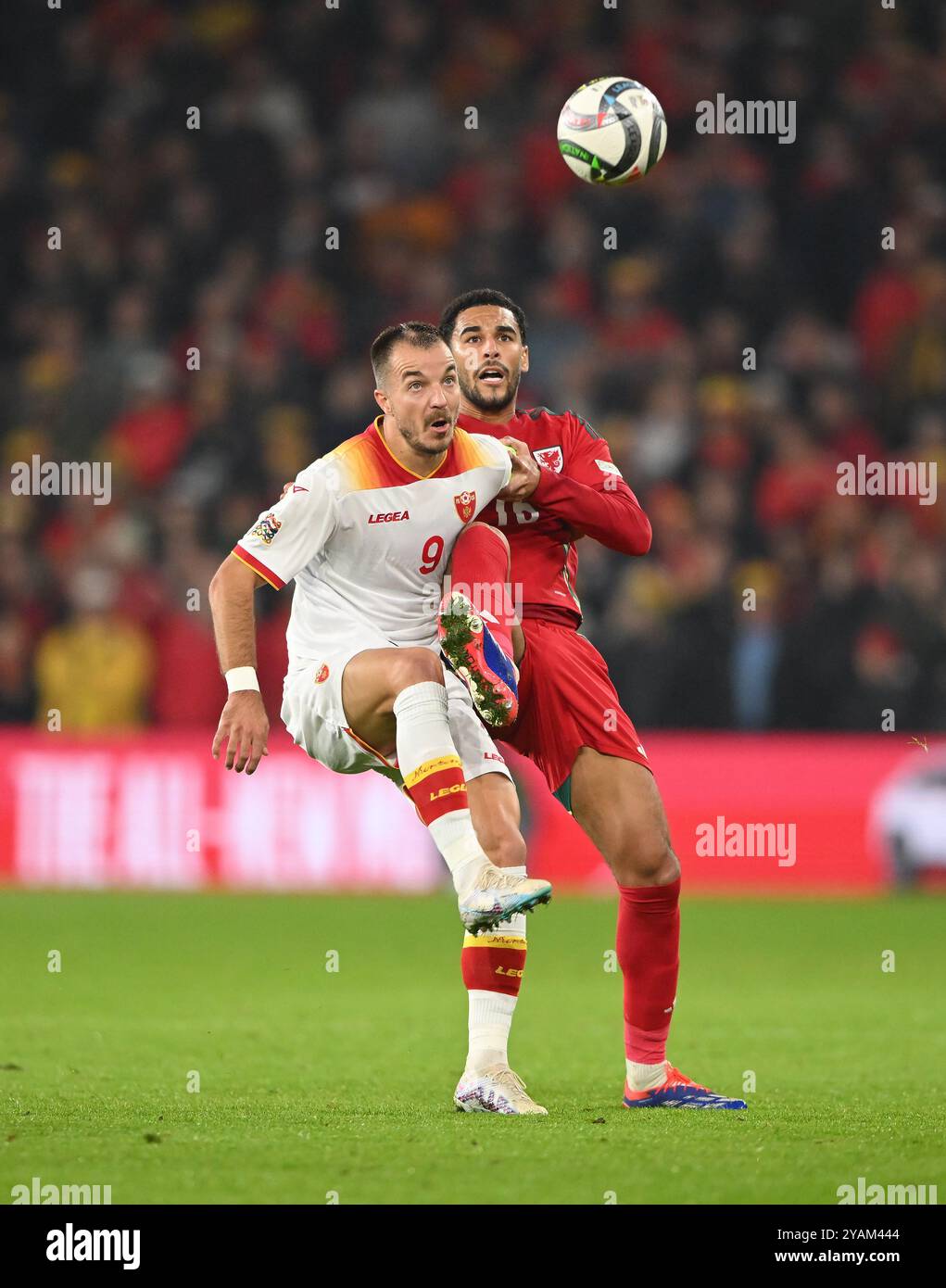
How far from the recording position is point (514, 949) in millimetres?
5969

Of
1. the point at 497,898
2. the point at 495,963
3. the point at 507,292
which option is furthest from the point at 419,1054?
the point at 507,292

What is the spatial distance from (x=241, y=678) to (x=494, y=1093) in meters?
1.40

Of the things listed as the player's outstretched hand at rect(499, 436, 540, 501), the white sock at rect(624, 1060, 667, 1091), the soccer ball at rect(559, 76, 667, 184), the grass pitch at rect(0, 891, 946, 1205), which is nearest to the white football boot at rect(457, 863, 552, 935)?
the grass pitch at rect(0, 891, 946, 1205)

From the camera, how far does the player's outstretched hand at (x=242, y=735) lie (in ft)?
17.7

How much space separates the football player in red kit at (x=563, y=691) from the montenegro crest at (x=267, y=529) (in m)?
0.53

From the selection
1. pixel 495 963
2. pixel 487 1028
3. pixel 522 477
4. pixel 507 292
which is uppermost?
pixel 507 292

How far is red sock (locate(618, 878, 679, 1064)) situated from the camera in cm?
598

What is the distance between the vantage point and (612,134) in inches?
264

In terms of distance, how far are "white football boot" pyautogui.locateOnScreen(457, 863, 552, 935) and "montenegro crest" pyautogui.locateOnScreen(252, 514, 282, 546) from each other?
1158 millimetres

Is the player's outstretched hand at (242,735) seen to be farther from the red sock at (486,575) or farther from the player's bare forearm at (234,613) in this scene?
the red sock at (486,575)

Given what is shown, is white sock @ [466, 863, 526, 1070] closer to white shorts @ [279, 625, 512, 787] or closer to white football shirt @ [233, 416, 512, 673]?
white shorts @ [279, 625, 512, 787]

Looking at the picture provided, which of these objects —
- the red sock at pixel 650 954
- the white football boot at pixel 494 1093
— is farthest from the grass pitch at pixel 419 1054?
the red sock at pixel 650 954

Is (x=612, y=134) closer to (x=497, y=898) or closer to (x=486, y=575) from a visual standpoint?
(x=486, y=575)
